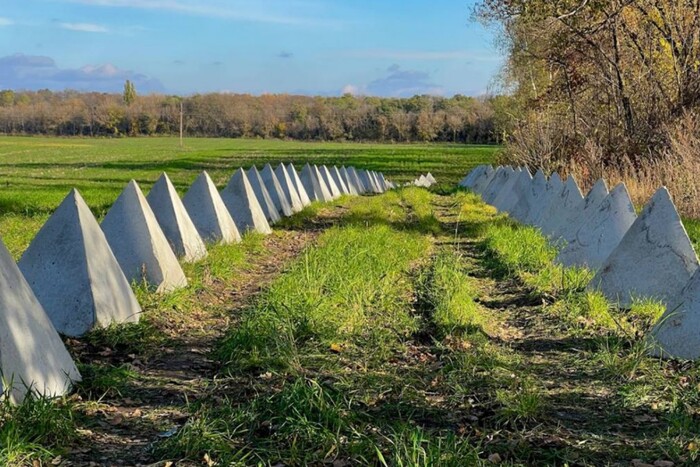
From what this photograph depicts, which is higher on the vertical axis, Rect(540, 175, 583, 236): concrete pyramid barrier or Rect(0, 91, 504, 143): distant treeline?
Rect(0, 91, 504, 143): distant treeline

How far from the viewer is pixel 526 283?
25.8 feet

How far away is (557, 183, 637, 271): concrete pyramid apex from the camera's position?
811 cm

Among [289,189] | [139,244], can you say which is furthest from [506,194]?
[139,244]

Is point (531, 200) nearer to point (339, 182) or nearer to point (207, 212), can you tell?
point (207, 212)

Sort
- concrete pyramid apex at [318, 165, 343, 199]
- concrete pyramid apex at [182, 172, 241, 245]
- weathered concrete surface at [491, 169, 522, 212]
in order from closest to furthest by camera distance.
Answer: concrete pyramid apex at [182, 172, 241, 245] < weathered concrete surface at [491, 169, 522, 212] < concrete pyramid apex at [318, 165, 343, 199]

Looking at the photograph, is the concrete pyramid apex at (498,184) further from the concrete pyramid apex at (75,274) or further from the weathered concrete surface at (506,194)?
the concrete pyramid apex at (75,274)

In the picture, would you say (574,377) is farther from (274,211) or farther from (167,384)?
(274,211)

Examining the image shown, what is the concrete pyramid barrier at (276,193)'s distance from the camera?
14859mm

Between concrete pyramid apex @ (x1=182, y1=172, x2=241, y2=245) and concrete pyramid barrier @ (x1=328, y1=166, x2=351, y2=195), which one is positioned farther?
concrete pyramid barrier @ (x1=328, y1=166, x2=351, y2=195)

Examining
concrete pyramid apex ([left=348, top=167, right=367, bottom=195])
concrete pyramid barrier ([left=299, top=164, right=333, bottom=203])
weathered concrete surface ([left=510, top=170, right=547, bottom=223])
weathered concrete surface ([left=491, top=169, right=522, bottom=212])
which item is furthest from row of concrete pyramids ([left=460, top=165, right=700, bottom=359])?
concrete pyramid apex ([left=348, top=167, right=367, bottom=195])

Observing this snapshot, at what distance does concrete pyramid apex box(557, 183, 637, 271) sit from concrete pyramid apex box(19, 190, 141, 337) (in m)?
5.03

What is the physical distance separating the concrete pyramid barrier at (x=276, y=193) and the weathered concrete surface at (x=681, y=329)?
10132 mm

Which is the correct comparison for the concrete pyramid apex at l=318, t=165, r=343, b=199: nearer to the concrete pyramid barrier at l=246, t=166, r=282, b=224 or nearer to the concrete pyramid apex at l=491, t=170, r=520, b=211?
the concrete pyramid apex at l=491, t=170, r=520, b=211

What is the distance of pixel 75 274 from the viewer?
5.73m
